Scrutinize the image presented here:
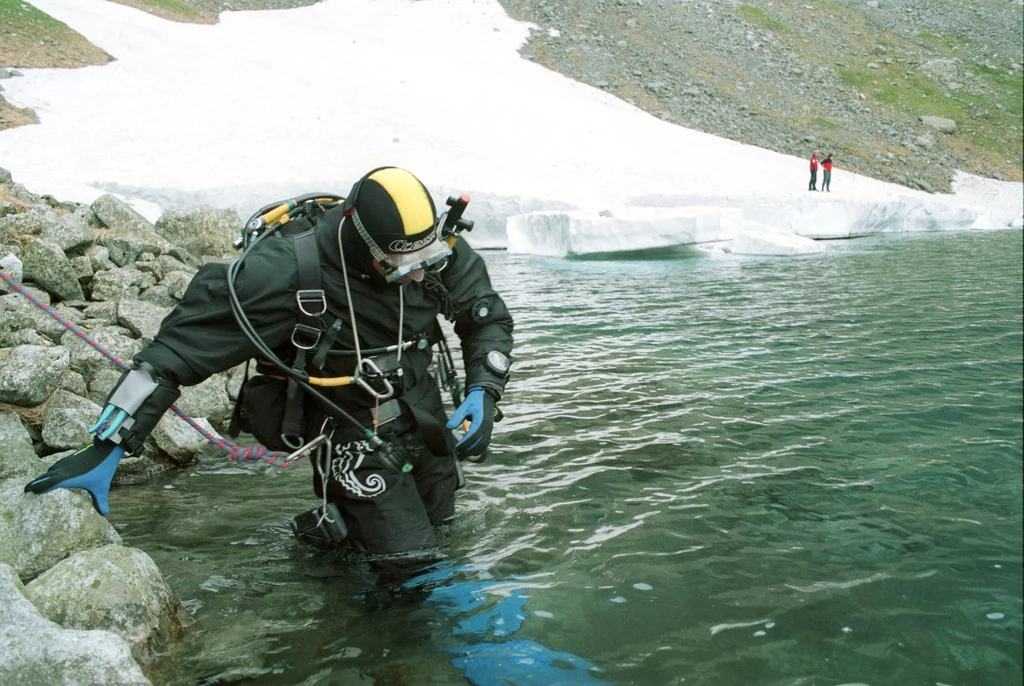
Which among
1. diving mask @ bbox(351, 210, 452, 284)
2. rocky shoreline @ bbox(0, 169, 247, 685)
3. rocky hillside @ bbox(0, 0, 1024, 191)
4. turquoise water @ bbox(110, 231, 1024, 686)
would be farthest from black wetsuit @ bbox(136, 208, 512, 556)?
rocky hillside @ bbox(0, 0, 1024, 191)

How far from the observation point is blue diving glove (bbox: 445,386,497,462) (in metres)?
4.13

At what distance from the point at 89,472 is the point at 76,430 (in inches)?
111

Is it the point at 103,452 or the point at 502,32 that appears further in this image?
the point at 502,32

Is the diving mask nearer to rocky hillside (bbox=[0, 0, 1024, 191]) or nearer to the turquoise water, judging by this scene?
the turquoise water

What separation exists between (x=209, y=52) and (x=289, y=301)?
3352 cm

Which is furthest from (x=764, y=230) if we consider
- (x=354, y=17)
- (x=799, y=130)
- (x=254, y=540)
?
(x=354, y=17)

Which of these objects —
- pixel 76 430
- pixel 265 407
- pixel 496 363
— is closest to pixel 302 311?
pixel 265 407

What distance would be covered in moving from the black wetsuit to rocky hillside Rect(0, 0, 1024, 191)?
35.1 meters

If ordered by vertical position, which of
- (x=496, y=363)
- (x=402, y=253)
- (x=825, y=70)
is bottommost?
(x=496, y=363)

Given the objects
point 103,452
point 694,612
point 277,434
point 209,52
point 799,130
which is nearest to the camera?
point 103,452

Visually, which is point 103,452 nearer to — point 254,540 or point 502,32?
point 254,540

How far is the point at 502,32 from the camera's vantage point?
140 feet

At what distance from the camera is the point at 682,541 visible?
4707 mm

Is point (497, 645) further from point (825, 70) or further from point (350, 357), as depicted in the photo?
point (825, 70)
